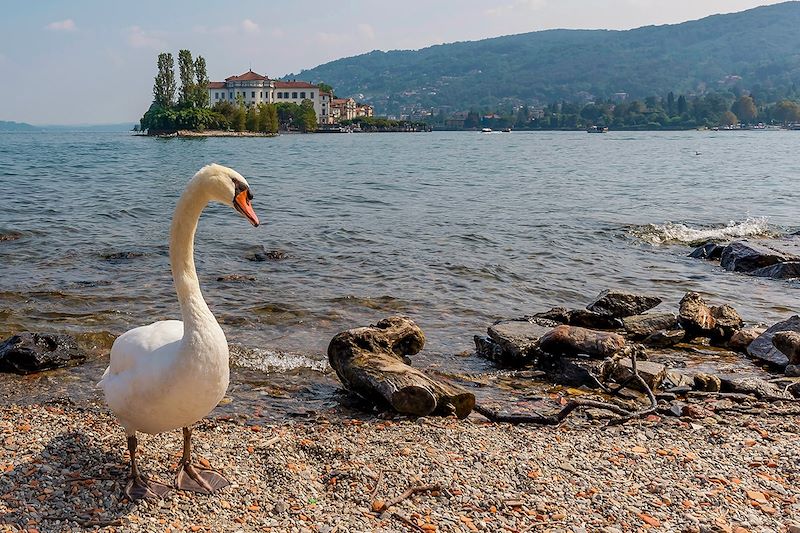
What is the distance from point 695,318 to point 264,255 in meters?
10.6

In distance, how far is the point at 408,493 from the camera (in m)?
4.94

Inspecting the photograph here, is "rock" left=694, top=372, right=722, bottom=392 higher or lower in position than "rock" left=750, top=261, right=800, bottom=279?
higher

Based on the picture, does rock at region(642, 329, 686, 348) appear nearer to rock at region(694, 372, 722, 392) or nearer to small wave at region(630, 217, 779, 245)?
rock at region(694, 372, 722, 392)

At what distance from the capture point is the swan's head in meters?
4.75

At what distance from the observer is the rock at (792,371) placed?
28.2 ft

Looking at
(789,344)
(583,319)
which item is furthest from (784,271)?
(789,344)

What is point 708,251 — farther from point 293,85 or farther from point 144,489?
point 293,85

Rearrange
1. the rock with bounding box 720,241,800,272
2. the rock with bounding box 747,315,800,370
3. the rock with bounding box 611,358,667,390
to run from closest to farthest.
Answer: the rock with bounding box 611,358,667,390, the rock with bounding box 747,315,800,370, the rock with bounding box 720,241,800,272

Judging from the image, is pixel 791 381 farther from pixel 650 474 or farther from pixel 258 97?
pixel 258 97

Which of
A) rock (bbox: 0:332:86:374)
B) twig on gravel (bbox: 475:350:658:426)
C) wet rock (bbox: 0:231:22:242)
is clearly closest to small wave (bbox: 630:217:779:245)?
twig on gravel (bbox: 475:350:658:426)

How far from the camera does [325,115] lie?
19100 cm

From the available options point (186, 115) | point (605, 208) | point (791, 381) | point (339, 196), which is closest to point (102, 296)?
point (791, 381)

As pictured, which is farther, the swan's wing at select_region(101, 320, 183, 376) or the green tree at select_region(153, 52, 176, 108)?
the green tree at select_region(153, 52, 176, 108)

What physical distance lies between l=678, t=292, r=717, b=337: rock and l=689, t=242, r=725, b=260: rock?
7867 mm
